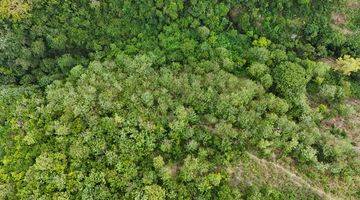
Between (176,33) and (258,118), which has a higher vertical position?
(176,33)

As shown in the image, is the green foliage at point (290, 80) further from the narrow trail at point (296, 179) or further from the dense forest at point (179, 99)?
the narrow trail at point (296, 179)

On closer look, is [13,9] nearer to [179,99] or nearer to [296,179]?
[179,99]

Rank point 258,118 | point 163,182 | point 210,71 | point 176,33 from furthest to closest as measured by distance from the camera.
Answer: point 176,33
point 210,71
point 258,118
point 163,182

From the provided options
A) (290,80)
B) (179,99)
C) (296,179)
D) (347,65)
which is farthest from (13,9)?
(347,65)

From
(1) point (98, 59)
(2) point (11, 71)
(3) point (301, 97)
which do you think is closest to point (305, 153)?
(3) point (301, 97)

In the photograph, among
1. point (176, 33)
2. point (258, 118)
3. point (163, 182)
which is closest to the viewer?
point (163, 182)

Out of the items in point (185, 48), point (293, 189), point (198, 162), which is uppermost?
point (185, 48)

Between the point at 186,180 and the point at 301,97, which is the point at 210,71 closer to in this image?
the point at 301,97

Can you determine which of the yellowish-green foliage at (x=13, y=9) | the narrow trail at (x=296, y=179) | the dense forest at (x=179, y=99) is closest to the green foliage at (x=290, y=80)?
the dense forest at (x=179, y=99)

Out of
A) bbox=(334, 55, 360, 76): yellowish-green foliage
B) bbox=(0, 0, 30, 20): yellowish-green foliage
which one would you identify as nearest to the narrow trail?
bbox=(334, 55, 360, 76): yellowish-green foliage
